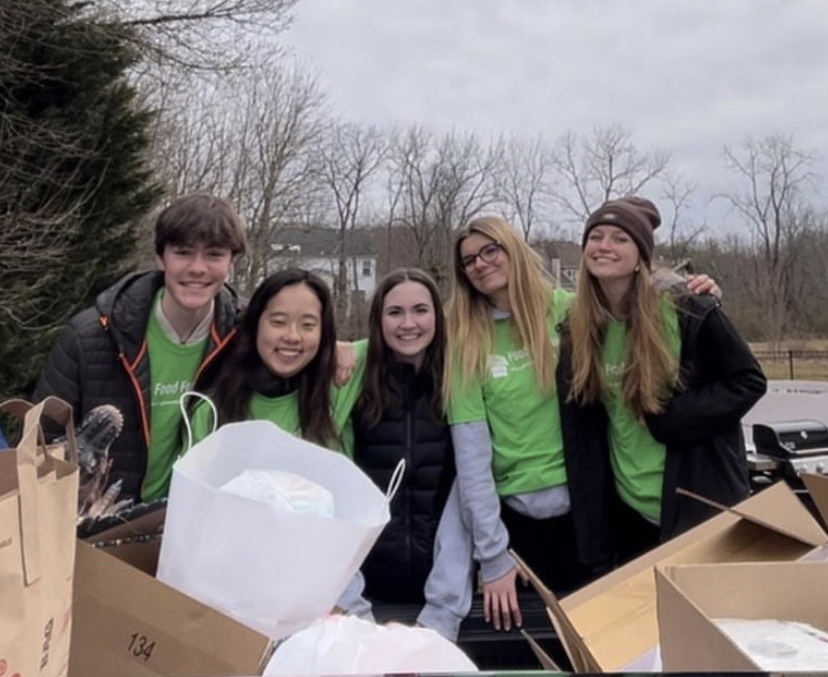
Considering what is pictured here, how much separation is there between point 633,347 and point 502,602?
0.87 meters

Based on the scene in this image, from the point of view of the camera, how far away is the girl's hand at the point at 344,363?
102 inches

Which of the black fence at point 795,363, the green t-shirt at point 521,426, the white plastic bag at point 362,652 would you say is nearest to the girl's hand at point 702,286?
the green t-shirt at point 521,426

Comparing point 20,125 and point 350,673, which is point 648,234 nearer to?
point 350,673

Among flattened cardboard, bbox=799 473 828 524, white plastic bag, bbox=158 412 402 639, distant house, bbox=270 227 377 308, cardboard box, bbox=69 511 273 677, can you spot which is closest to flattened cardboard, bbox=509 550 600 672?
white plastic bag, bbox=158 412 402 639

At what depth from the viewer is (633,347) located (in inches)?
103

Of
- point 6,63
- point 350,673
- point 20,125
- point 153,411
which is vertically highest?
point 6,63

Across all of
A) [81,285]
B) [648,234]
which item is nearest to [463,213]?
[81,285]

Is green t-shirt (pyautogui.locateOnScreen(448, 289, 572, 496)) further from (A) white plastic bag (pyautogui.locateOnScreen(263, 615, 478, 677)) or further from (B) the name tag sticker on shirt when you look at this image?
(A) white plastic bag (pyautogui.locateOnScreen(263, 615, 478, 677))

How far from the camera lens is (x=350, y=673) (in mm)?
1191

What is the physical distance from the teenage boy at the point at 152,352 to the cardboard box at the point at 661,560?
1.31 metres

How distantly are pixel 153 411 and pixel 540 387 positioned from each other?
1197mm

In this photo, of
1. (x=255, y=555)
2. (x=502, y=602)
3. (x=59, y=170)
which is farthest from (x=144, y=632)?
(x=59, y=170)

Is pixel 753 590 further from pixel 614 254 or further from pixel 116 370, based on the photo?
pixel 116 370

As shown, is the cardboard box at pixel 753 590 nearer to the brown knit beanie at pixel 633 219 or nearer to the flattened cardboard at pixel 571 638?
the flattened cardboard at pixel 571 638
